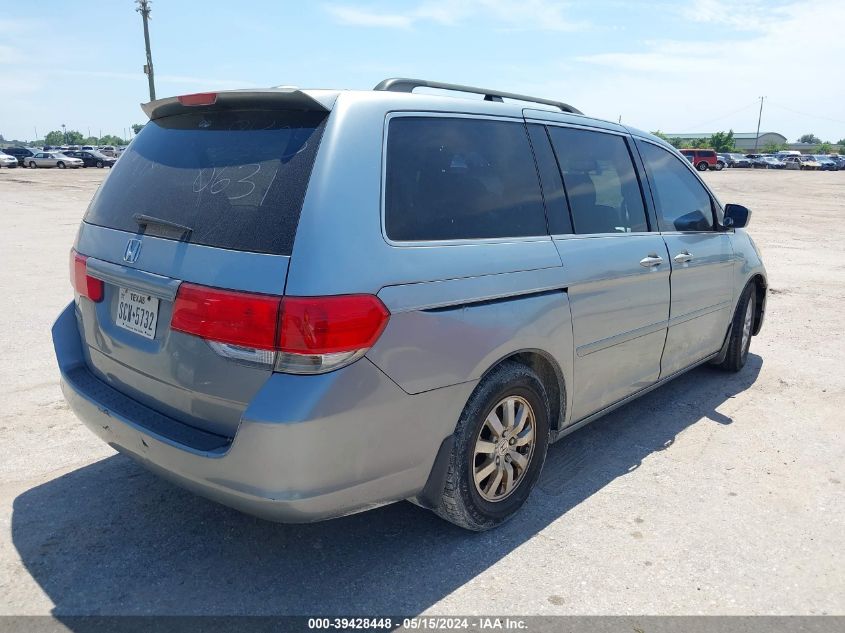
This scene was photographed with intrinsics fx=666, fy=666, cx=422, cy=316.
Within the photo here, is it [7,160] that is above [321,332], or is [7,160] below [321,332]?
below

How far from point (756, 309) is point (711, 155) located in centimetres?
5692

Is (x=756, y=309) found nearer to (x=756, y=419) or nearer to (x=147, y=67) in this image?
(x=756, y=419)

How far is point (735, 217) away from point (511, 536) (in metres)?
3.20

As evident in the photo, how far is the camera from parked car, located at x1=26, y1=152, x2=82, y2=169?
5012 centimetres

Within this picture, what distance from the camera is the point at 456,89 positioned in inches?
135

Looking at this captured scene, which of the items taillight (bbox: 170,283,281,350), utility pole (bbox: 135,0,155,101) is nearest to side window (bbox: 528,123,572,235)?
taillight (bbox: 170,283,281,350)

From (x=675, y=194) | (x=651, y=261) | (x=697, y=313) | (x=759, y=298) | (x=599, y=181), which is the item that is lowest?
(x=759, y=298)

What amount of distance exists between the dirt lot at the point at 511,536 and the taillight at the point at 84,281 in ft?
3.50

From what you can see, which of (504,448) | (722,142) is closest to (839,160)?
(722,142)

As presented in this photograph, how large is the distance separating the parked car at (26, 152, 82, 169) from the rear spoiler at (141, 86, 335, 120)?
179ft

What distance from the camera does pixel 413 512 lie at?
3328 mm

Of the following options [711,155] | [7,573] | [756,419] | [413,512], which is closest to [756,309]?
[756,419]

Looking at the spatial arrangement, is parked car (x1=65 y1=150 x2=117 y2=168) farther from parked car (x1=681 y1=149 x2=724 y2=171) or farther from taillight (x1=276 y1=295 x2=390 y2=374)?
taillight (x1=276 y1=295 x2=390 y2=374)

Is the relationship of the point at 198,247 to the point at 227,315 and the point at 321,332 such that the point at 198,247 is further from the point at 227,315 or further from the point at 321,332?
the point at 321,332
